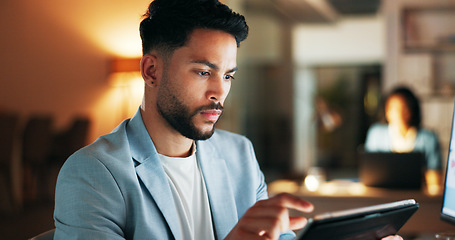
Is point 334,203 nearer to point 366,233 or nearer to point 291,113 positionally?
point 366,233

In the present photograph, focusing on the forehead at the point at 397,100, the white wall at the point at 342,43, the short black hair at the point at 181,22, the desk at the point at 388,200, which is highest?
the white wall at the point at 342,43

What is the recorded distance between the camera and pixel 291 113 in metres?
10.9

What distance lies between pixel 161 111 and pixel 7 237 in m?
2.87

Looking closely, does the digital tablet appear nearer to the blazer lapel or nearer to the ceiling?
the blazer lapel

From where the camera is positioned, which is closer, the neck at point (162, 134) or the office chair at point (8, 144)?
the neck at point (162, 134)

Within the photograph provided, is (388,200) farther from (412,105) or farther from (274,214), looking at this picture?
(274,214)

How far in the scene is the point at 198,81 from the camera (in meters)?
1.35

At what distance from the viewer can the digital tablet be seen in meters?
0.96

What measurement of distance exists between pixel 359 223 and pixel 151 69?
73 centimetres

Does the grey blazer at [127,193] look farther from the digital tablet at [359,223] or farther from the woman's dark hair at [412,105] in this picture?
the woman's dark hair at [412,105]

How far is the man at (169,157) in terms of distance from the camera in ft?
3.98

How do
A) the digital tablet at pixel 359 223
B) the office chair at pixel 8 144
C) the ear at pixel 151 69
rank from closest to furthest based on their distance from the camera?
the digital tablet at pixel 359 223 < the ear at pixel 151 69 < the office chair at pixel 8 144

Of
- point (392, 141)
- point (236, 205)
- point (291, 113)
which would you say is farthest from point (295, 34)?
point (236, 205)

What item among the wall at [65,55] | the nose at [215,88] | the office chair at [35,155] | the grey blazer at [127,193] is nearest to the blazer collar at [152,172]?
the grey blazer at [127,193]
